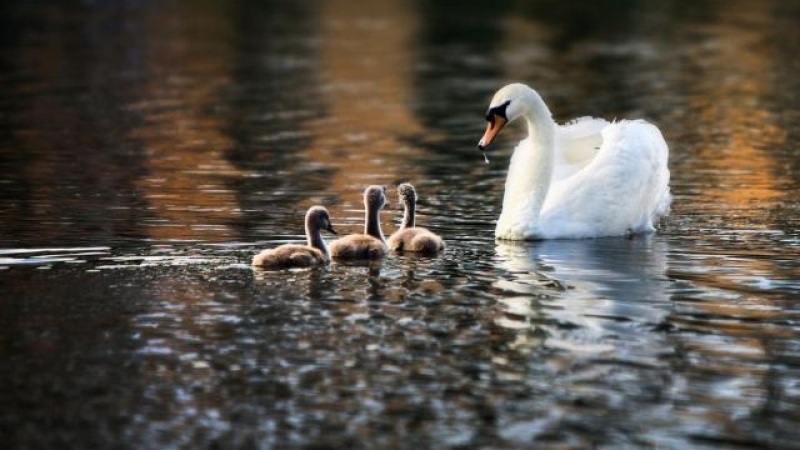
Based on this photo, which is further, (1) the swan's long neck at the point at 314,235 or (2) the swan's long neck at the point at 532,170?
(2) the swan's long neck at the point at 532,170

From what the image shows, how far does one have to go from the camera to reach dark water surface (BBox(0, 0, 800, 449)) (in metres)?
10.6

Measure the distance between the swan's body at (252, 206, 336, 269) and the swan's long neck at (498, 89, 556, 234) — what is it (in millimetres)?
2344

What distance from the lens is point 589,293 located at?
14.6m

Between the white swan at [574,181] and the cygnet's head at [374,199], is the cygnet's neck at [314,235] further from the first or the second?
the white swan at [574,181]

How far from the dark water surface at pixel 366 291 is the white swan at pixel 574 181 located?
0.28 meters

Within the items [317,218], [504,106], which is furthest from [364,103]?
[317,218]

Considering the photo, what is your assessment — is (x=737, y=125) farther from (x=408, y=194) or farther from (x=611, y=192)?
(x=408, y=194)

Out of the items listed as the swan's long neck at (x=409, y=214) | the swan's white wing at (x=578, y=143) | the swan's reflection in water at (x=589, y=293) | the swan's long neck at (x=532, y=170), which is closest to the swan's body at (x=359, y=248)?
the swan's long neck at (x=409, y=214)

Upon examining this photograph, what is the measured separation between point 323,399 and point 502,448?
1413 mm

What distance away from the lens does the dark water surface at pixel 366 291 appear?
419 inches

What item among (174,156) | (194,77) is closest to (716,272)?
(174,156)

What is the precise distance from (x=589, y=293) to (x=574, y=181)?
3595 millimetres

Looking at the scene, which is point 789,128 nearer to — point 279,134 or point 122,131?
point 279,134

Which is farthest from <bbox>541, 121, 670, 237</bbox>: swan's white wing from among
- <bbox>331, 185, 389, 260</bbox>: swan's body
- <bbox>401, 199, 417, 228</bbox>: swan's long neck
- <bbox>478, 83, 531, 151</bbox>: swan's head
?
<bbox>331, 185, 389, 260</bbox>: swan's body
